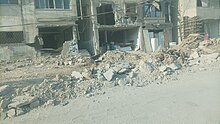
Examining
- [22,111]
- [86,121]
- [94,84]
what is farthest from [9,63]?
[86,121]

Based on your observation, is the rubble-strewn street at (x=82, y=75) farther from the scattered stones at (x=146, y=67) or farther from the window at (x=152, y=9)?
the window at (x=152, y=9)

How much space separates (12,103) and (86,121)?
8.81 ft

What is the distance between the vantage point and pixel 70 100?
10.2m

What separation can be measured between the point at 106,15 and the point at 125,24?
2.62 m

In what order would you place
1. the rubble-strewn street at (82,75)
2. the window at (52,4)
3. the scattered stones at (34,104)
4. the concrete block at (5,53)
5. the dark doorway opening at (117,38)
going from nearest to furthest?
the scattered stones at (34,104) → the rubble-strewn street at (82,75) → the concrete block at (5,53) → the window at (52,4) → the dark doorway opening at (117,38)

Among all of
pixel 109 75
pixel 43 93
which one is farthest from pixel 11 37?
pixel 43 93

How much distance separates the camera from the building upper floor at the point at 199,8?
30609mm

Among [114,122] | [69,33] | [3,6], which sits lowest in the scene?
[114,122]

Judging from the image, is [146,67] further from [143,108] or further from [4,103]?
[4,103]

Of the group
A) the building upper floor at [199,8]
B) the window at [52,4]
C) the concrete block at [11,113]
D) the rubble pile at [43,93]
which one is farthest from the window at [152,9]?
the concrete block at [11,113]

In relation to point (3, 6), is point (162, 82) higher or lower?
lower

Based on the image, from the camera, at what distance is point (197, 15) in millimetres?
30359

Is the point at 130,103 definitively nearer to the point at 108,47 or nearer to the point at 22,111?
the point at 22,111

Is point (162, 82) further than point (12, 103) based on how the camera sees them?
Yes
